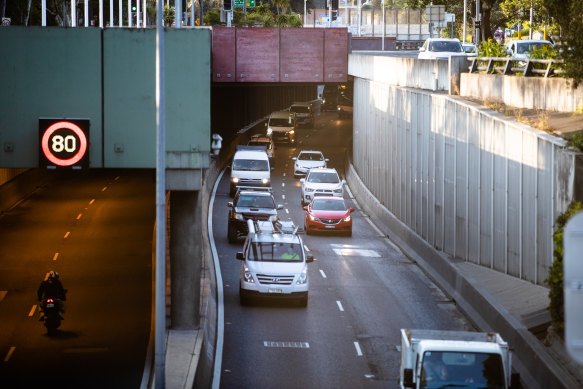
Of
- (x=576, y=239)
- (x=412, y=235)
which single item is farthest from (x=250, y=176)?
(x=576, y=239)

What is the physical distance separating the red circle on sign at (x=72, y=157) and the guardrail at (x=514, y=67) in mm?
13717

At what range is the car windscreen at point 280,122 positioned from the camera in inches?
2906

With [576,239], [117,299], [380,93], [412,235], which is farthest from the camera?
[380,93]

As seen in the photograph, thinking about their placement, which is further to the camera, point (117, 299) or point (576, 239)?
point (117, 299)

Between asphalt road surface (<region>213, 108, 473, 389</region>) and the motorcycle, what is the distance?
13.2 feet

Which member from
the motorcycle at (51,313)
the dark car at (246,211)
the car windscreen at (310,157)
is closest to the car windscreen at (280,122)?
the car windscreen at (310,157)

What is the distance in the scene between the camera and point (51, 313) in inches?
904

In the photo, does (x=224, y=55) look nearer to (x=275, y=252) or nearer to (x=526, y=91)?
(x=526, y=91)

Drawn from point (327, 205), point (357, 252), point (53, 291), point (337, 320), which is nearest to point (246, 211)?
point (327, 205)

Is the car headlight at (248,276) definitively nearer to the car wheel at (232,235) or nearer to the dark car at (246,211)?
the dark car at (246,211)

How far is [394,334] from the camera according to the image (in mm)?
23312

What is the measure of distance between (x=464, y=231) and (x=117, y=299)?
10.5 m

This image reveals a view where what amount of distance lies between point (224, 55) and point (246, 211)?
1043 inches

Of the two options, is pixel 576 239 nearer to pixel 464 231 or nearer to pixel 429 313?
pixel 429 313
